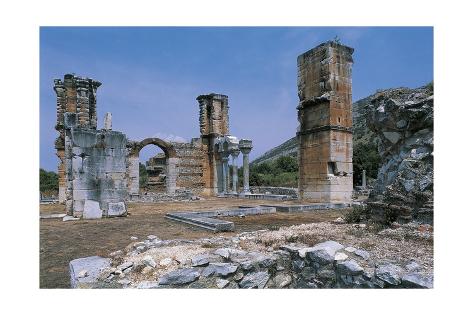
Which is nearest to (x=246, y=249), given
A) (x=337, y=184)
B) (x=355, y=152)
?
(x=337, y=184)

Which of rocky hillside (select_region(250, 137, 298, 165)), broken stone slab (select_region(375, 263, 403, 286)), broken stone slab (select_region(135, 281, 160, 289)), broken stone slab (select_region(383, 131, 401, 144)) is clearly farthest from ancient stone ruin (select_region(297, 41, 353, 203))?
rocky hillside (select_region(250, 137, 298, 165))

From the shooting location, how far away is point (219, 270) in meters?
3.94

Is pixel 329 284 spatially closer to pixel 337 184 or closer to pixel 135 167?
pixel 337 184

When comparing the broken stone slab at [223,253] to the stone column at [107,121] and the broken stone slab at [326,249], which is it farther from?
the stone column at [107,121]

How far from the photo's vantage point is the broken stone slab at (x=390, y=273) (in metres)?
3.31

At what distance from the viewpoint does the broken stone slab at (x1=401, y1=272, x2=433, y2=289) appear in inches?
125

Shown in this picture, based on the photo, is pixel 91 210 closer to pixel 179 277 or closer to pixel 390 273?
pixel 179 277

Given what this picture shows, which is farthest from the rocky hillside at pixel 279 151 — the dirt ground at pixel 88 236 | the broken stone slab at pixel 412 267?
the broken stone slab at pixel 412 267

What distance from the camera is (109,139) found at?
34.3 ft

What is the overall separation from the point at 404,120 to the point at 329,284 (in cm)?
341

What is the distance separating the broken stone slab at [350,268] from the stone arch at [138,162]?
1946 centimetres

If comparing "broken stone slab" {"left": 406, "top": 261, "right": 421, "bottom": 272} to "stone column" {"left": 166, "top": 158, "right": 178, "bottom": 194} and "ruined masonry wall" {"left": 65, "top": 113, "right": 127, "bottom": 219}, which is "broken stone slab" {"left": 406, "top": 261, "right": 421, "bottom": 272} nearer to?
"ruined masonry wall" {"left": 65, "top": 113, "right": 127, "bottom": 219}

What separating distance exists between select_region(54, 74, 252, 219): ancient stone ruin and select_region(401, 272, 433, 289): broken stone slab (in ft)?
29.6

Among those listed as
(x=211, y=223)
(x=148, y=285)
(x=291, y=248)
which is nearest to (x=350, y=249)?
(x=291, y=248)
